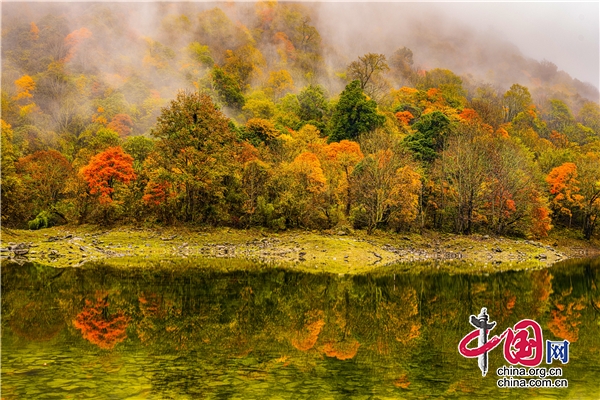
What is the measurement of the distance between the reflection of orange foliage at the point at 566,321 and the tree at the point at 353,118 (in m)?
62.5

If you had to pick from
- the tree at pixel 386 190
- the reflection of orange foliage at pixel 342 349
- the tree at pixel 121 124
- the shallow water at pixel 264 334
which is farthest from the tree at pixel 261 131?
the reflection of orange foliage at pixel 342 349

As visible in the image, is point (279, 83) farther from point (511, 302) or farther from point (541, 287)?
point (511, 302)

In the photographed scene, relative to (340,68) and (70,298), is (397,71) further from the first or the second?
(70,298)

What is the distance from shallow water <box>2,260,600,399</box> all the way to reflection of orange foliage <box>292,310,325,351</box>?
7 centimetres

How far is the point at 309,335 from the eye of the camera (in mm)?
15844

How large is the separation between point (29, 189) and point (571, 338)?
56.7 metres

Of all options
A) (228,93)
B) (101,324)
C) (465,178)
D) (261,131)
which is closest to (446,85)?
(228,93)

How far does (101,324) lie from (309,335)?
23.6 ft

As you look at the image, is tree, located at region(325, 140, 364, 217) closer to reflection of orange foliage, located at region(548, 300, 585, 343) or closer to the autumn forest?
the autumn forest

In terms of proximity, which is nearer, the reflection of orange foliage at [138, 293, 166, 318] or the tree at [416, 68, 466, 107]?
the reflection of orange foliage at [138, 293, 166, 318]

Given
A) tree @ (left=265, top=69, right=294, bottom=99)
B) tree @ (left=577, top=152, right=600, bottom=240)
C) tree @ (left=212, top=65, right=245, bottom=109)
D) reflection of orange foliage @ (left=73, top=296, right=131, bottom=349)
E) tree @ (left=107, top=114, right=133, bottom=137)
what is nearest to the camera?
A: reflection of orange foliage @ (left=73, top=296, right=131, bottom=349)

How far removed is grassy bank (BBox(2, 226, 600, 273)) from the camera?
39.5 meters

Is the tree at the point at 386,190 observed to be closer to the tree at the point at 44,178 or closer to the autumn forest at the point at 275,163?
the autumn forest at the point at 275,163

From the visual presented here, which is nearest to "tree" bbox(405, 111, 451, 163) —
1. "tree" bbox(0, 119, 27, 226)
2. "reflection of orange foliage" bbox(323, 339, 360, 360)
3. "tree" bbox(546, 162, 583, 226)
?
"tree" bbox(546, 162, 583, 226)
